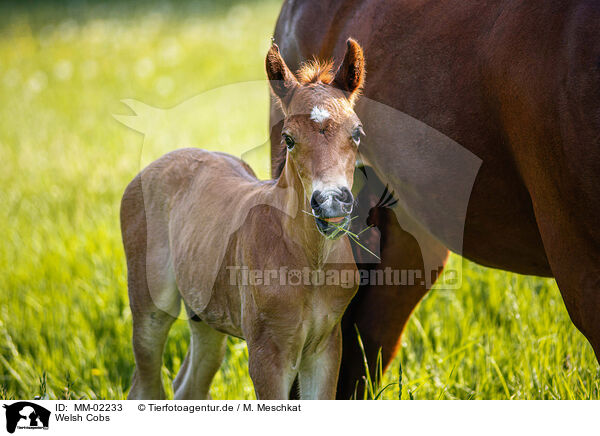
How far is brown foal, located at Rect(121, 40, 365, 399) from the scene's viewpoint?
1996 millimetres

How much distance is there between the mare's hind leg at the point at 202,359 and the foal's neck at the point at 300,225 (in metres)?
0.93

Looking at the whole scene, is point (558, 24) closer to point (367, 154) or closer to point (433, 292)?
point (367, 154)

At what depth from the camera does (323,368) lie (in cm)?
238

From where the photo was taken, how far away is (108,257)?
5062 millimetres

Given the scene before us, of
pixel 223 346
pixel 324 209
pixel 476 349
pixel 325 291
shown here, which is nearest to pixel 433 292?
pixel 476 349

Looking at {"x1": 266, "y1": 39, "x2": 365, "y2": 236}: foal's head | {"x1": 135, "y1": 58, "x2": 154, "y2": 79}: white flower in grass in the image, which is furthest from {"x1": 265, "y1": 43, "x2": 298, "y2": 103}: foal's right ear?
{"x1": 135, "y1": 58, "x2": 154, "y2": 79}: white flower in grass

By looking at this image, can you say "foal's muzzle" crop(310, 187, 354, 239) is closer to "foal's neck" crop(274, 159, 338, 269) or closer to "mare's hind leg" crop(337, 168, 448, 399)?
"foal's neck" crop(274, 159, 338, 269)

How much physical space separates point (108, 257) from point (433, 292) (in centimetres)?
237

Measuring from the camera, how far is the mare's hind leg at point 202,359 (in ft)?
9.81

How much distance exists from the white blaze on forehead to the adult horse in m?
0.65

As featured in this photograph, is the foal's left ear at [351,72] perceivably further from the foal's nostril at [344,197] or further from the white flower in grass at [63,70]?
the white flower in grass at [63,70]
